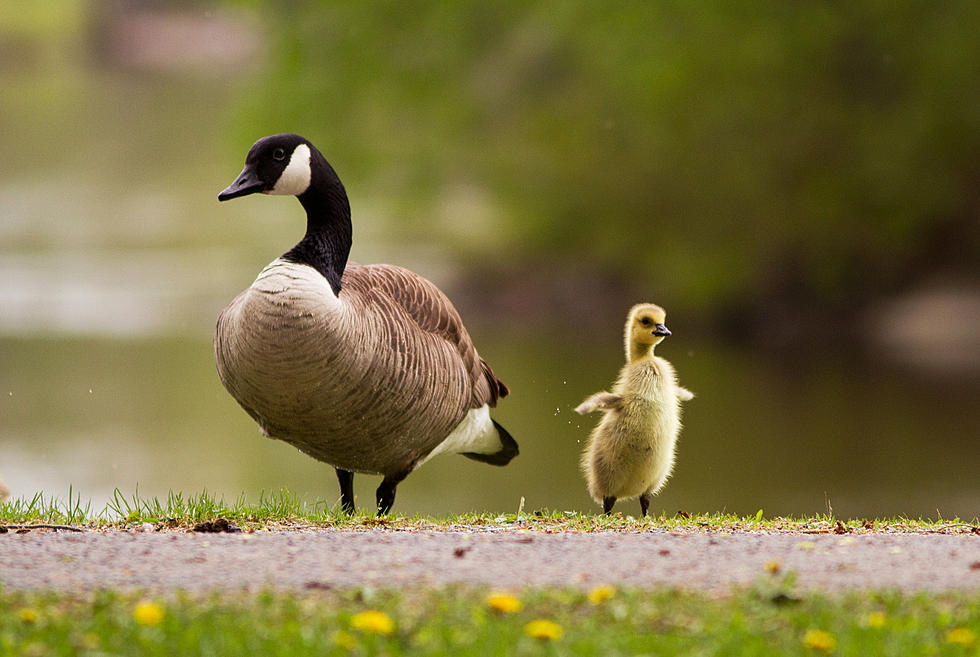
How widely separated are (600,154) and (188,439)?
12.2 m

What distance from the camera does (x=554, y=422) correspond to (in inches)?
747

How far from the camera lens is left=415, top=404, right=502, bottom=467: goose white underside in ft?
25.3

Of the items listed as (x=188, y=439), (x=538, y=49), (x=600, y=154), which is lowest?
(x=188, y=439)

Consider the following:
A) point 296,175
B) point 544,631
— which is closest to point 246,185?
point 296,175

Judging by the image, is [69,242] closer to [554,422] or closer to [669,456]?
[554,422]

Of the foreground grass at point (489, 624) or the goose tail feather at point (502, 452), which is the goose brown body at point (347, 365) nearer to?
the goose tail feather at point (502, 452)

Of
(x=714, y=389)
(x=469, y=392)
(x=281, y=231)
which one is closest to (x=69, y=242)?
(x=281, y=231)

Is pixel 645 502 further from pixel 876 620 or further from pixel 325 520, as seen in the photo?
pixel 876 620

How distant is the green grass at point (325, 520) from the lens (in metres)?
6.35

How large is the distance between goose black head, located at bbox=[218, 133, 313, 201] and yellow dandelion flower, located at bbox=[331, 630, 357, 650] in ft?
12.0

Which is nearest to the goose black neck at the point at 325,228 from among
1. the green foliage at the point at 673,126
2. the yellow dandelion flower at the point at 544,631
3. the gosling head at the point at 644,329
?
the gosling head at the point at 644,329

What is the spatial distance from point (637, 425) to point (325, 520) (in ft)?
7.04

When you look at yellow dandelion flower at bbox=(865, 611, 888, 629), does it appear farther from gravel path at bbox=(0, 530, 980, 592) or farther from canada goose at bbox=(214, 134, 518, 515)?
canada goose at bbox=(214, 134, 518, 515)

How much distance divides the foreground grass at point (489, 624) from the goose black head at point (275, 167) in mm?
3231
